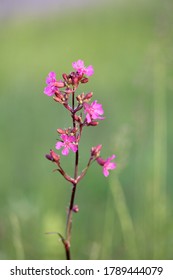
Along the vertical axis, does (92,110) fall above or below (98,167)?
above

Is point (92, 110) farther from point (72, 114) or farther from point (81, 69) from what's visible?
point (81, 69)

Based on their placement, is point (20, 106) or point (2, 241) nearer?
point (2, 241)

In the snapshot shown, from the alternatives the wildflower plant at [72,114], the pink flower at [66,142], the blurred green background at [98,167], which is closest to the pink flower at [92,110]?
the wildflower plant at [72,114]

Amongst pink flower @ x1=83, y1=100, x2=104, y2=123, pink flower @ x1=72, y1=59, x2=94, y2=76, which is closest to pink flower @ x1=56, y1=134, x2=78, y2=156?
pink flower @ x1=83, y1=100, x2=104, y2=123

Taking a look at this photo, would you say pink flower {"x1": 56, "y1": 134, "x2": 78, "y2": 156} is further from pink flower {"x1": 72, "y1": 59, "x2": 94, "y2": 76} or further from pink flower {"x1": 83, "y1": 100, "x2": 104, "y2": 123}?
pink flower {"x1": 72, "y1": 59, "x2": 94, "y2": 76}

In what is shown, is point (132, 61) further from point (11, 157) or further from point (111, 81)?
point (11, 157)

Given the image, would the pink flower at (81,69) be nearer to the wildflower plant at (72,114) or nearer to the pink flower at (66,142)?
the wildflower plant at (72,114)

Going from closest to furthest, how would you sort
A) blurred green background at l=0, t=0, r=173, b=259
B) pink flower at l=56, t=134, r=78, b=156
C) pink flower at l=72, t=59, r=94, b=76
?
pink flower at l=56, t=134, r=78, b=156, pink flower at l=72, t=59, r=94, b=76, blurred green background at l=0, t=0, r=173, b=259

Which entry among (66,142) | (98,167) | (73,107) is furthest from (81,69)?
(98,167)
